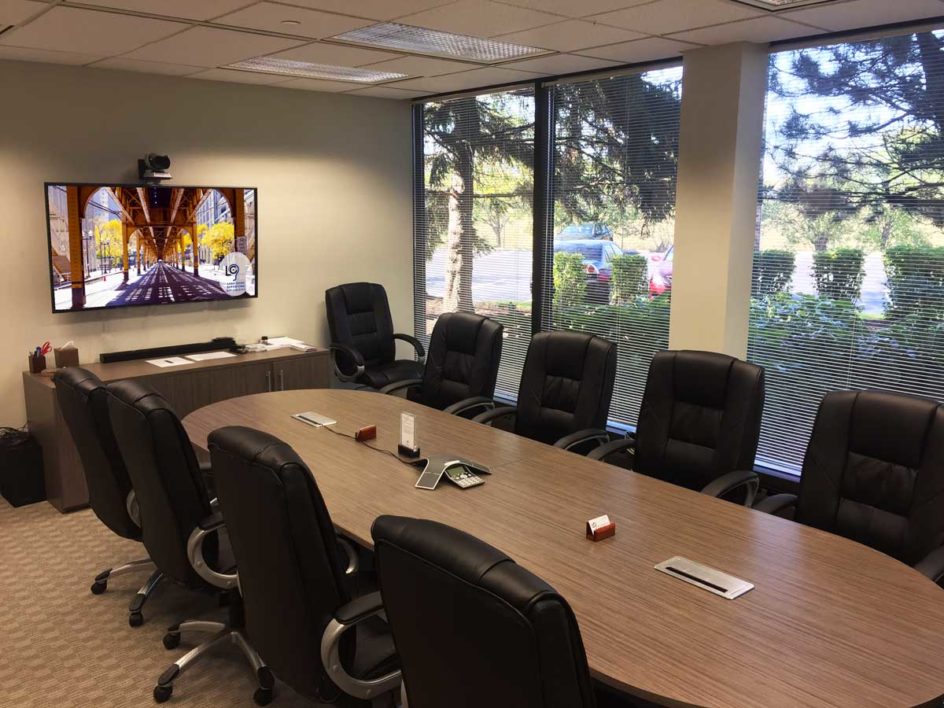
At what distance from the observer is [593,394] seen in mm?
3799

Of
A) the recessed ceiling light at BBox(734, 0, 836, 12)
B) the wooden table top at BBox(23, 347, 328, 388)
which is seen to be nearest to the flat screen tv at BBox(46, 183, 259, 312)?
the wooden table top at BBox(23, 347, 328, 388)

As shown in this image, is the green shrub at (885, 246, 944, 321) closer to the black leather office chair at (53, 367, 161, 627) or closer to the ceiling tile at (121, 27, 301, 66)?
the ceiling tile at (121, 27, 301, 66)

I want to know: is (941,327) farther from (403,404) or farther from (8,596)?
(8,596)

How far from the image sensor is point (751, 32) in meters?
3.97

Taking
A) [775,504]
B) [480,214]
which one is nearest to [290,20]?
[480,214]

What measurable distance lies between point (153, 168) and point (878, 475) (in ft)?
14.6

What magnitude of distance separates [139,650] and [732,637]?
2.44 m

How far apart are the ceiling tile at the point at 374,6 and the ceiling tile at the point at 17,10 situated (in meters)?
1.09

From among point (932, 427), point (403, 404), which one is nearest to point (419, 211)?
point (403, 404)

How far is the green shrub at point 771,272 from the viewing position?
443cm

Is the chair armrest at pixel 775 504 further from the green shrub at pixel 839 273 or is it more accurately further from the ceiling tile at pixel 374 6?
the ceiling tile at pixel 374 6

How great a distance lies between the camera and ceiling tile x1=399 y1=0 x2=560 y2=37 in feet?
11.4

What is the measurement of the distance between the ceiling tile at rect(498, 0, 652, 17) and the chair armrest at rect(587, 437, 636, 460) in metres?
1.89

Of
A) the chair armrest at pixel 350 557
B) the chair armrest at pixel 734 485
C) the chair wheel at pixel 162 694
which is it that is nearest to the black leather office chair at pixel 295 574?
the chair armrest at pixel 350 557
